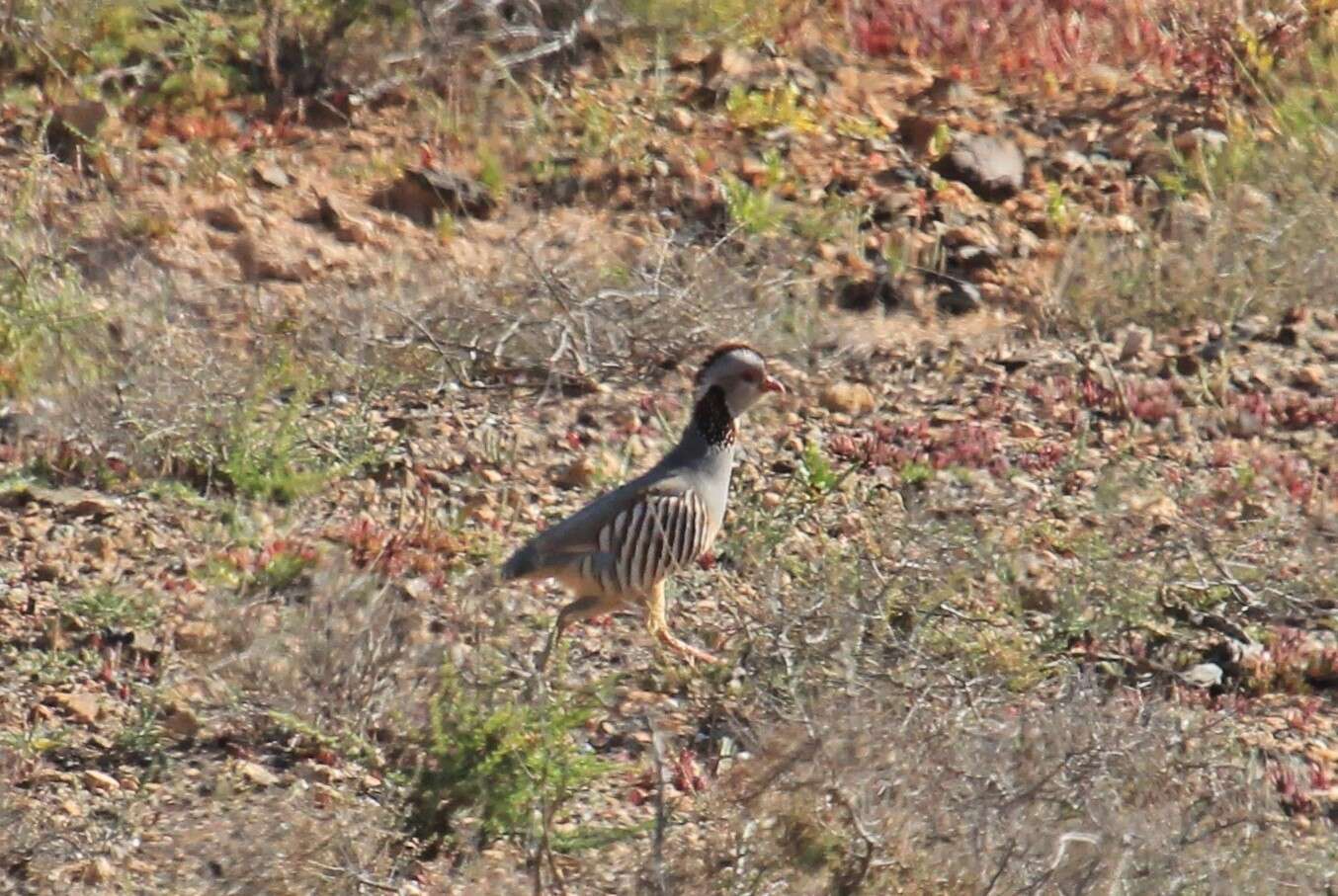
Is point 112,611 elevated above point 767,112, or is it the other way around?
point 767,112

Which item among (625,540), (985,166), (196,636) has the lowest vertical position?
(196,636)

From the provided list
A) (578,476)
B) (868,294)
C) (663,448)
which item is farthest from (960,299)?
(578,476)

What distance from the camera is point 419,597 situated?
695 centimetres

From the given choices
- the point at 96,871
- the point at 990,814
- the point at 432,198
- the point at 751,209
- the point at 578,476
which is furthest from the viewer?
the point at 432,198

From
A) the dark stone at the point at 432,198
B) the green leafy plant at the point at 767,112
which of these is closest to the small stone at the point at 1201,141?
the green leafy plant at the point at 767,112

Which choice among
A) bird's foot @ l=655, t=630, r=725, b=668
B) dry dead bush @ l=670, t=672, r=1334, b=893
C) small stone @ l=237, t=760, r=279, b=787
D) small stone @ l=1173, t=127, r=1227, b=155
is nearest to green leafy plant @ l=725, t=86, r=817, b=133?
small stone @ l=1173, t=127, r=1227, b=155

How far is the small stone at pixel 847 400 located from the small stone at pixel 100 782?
10.2 feet

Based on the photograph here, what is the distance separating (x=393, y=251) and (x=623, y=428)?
4.73 feet

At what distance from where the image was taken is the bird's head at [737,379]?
7027mm

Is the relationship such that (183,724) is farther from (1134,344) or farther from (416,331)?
(1134,344)

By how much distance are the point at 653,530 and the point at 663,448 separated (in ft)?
4.65

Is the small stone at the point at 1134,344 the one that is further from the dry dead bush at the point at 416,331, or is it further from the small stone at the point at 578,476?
the small stone at the point at 578,476

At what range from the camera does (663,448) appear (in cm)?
803

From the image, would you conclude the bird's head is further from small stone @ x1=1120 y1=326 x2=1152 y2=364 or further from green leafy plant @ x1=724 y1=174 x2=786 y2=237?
green leafy plant @ x1=724 y1=174 x2=786 y2=237
